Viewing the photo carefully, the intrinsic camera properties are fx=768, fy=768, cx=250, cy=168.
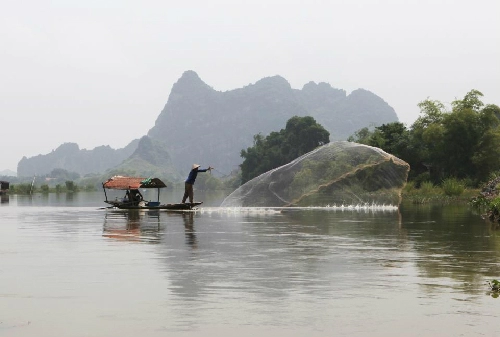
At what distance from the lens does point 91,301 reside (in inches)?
498

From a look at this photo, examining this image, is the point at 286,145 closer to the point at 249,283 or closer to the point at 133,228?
the point at 133,228

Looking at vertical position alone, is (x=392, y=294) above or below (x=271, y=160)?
below

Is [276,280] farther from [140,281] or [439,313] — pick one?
[439,313]

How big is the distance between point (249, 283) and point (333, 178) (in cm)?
3073

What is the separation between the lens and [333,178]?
4497 centimetres

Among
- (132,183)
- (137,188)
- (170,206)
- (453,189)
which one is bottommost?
(170,206)

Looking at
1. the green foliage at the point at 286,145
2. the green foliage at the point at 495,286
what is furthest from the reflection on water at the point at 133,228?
the green foliage at the point at 286,145

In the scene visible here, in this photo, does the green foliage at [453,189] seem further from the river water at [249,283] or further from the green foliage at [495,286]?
the green foliage at [495,286]

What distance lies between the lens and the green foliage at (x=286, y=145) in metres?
133

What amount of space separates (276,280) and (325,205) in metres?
34.0

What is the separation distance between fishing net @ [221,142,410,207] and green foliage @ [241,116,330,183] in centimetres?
8469

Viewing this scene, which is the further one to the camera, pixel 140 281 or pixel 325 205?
pixel 325 205

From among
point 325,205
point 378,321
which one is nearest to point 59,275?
point 378,321

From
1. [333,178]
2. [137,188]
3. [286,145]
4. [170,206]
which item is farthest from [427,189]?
[286,145]
